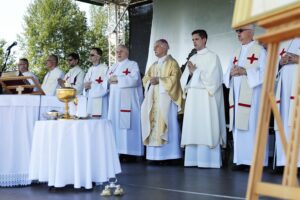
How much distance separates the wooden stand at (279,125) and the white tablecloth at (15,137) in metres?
2.99

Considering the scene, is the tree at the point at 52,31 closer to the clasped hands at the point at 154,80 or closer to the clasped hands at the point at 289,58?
the clasped hands at the point at 154,80

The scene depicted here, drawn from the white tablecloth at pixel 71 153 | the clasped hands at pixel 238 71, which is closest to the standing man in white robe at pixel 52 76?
the clasped hands at pixel 238 71

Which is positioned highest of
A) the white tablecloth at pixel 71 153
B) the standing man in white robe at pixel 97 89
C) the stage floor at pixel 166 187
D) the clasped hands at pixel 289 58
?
the clasped hands at pixel 289 58

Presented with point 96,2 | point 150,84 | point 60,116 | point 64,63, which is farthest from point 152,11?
point 64,63

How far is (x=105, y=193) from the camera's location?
3713 millimetres

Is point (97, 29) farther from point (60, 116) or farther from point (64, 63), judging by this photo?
point (60, 116)

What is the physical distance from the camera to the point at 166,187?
424 centimetres

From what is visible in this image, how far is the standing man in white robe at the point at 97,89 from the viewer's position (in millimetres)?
7400

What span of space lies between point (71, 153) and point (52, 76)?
423 cm

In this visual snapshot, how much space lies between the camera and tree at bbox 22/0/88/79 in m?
25.0

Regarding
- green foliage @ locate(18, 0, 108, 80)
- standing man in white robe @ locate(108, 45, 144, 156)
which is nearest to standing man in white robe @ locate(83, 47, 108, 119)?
standing man in white robe @ locate(108, 45, 144, 156)

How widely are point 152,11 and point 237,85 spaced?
603 cm

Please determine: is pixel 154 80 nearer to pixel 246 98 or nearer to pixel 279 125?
pixel 246 98

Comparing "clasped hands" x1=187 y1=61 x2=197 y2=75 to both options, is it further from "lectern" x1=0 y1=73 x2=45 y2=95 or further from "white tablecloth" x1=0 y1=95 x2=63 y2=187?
"white tablecloth" x1=0 y1=95 x2=63 y2=187
